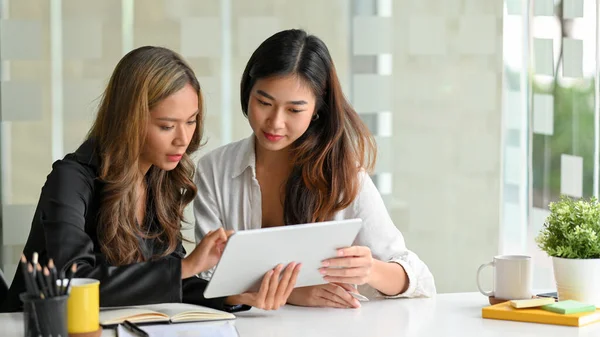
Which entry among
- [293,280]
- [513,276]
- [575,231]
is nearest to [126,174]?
[293,280]

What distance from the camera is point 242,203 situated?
8.41ft

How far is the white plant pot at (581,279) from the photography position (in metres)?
2.14

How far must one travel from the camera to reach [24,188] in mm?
3279

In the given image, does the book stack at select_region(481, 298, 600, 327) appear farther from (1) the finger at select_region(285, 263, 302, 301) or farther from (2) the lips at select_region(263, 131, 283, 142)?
(2) the lips at select_region(263, 131, 283, 142)

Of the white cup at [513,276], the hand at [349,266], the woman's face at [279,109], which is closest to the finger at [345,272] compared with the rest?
the hand at [349,266]

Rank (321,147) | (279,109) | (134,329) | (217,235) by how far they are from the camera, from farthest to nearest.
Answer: (321,147) < (279,109) < (217,235) < (134,329)

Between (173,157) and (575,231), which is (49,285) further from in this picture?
(575,231)

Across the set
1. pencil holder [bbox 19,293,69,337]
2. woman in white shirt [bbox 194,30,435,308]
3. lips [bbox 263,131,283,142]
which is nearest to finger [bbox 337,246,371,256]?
woman in white shirt [bbox 194,30,435,308]

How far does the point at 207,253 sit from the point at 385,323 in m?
0.43

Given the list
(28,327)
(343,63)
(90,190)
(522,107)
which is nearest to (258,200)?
(90,190)

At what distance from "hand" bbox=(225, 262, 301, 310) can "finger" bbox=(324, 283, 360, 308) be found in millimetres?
165

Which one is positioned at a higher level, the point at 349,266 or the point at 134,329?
the point at 349,266

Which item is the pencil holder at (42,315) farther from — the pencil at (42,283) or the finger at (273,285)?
the finger at (273,285)

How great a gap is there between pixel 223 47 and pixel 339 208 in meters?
1.22
